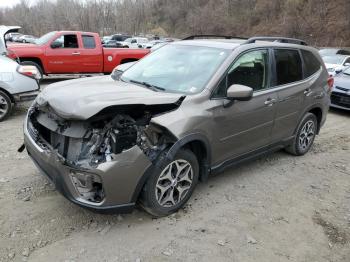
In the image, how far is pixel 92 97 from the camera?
3.32 metres

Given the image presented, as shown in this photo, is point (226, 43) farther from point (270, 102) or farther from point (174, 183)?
point (174, 183)

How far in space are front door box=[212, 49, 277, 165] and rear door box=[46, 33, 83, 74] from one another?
8034mm

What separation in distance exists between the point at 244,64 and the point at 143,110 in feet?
4.81

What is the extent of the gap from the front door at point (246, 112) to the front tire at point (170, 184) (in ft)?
1.27

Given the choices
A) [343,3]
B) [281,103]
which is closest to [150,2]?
[343,3]

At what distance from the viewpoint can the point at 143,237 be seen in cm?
334

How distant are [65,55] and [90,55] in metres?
0.80

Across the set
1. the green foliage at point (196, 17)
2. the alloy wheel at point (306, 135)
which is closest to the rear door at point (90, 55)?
the alloy wheel at point (306, 135)

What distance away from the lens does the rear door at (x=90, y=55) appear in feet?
37.1

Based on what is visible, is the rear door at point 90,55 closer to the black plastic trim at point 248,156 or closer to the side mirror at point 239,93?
the black plastic trim at point 248,156

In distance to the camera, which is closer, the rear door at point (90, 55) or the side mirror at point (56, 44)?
the side mirror at point (56, 44)

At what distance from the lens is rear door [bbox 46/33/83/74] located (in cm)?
1083

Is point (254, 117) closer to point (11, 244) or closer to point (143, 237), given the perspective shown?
point (143, 237)

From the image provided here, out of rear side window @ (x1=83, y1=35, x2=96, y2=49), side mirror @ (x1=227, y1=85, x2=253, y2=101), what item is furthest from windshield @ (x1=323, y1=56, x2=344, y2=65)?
side mirror @ (x1=227, y1=85, x2=253, y2=101)
